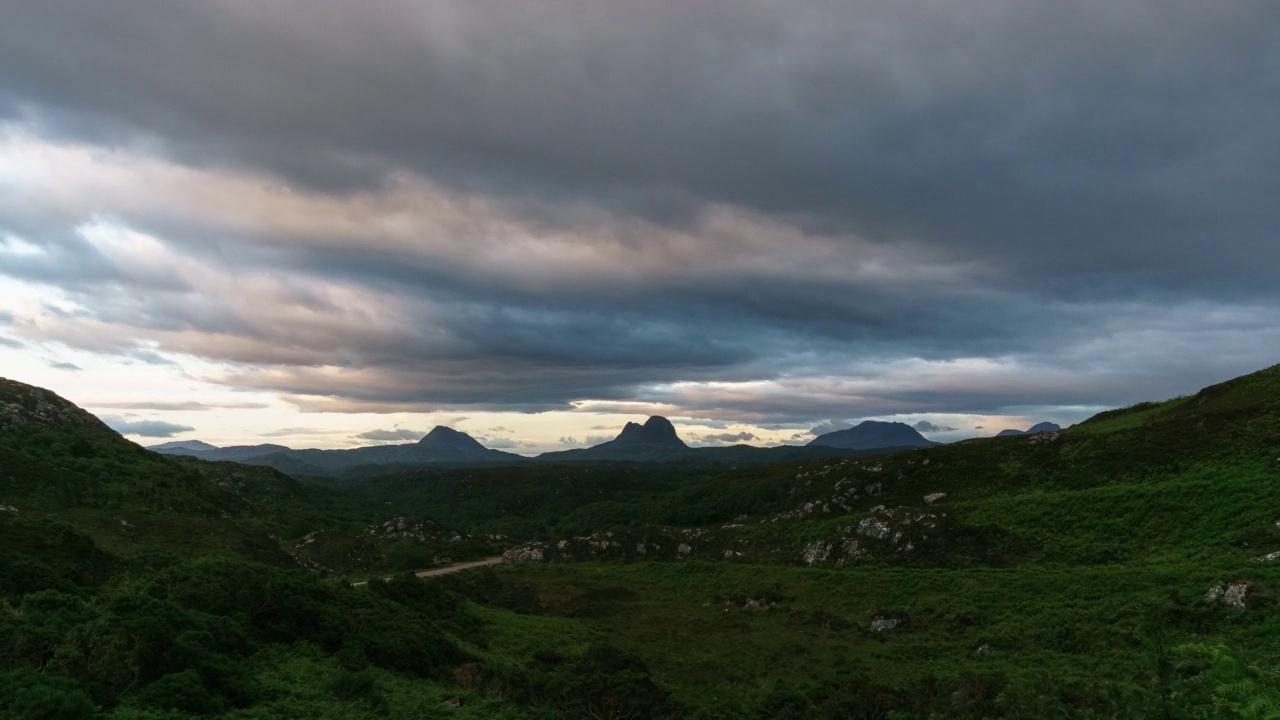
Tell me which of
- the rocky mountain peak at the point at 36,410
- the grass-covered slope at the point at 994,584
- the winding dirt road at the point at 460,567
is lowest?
the winding dirt road at the point at 460,567

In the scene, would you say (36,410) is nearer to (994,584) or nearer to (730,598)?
(730,598)

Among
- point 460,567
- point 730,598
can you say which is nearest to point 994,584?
point 730,598

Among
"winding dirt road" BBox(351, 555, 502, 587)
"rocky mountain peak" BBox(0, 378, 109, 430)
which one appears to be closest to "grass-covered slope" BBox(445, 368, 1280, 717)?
"winding dirt road" BBox(351, 555, 502, 587)

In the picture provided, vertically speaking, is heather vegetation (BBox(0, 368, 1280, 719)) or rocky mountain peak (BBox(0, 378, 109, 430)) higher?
rocky mountain peak (BBox(0, 378, 109, 430))

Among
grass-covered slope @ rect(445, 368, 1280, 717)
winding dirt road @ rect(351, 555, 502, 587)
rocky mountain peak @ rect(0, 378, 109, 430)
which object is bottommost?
winding dirt road @ rect(351, 555, 502, 587)

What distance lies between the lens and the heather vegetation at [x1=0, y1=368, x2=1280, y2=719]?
20.4m

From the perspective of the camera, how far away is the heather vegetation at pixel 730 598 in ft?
67.0

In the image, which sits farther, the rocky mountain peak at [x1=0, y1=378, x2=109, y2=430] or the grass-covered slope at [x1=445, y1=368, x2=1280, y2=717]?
the rocky mountain peak at [x1=0, y1=378, x2=109, y2=430]

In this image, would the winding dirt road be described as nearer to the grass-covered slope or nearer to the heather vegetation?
the heather vegetation

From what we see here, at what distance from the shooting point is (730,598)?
61.2 m

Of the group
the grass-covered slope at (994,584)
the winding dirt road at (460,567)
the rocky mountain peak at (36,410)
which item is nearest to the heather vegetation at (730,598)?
the grass-covered slope at (994,584)

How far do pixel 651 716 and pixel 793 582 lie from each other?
38.2 m

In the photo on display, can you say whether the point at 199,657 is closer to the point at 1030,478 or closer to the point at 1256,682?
the point at 1256,682

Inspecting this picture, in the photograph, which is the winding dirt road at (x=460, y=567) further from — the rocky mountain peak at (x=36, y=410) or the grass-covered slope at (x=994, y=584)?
the rocky mountain peak at (x=36, y=410)
